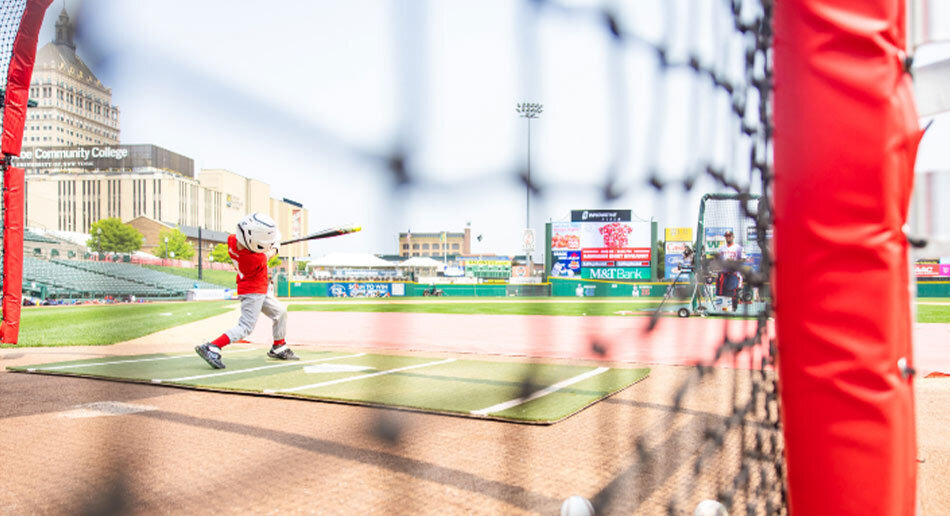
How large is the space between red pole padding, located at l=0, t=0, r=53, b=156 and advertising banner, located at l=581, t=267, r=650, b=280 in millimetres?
26300

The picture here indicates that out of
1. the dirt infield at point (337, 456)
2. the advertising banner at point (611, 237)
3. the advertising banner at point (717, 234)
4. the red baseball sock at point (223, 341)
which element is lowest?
the dirt infield at point (337, 456)

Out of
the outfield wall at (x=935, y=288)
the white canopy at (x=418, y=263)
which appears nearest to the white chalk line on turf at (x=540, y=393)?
the white canopy at (x=418, y=263)

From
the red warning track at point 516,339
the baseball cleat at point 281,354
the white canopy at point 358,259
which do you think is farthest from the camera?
the red warning track at point 516,339

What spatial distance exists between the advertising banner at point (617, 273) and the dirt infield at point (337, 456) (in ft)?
84.0

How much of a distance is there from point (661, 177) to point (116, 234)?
8.16ft

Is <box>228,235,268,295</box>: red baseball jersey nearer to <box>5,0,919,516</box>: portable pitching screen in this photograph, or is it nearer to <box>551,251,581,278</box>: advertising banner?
<box>5,0,919,516</box>: portable pitching screen

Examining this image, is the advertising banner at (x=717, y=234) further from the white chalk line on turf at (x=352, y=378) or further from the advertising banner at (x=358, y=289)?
the advertising banner at (x=358, y=289)

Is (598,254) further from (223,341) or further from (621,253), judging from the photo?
(223,341)

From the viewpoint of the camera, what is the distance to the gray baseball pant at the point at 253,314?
586cm

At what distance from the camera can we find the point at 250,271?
5969 mm

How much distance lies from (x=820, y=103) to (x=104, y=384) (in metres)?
5.73

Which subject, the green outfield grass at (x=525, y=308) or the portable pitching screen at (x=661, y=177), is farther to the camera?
the green outfield grass at (x=525, y=308)

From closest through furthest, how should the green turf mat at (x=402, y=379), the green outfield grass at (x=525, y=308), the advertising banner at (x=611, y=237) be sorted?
1. the green outfield grass at (x=525, y=308)
2. the green turf mat at (x=402, y=379)
3. the advertising banner at (x=611, y=237)

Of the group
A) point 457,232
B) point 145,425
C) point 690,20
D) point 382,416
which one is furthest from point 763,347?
point 145,425
